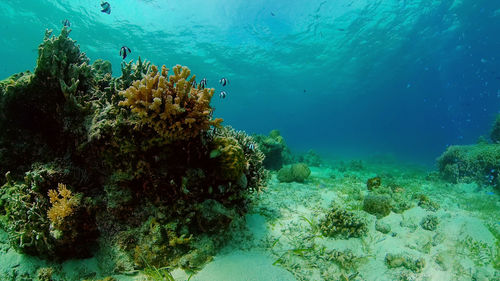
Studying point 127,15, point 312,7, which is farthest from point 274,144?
point 127,15

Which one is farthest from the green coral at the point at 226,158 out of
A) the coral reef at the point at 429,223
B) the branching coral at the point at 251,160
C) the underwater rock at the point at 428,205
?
the underwater rock at the point at 428,205

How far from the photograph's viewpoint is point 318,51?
36.0 m

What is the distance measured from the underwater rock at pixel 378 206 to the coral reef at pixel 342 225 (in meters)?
1.02

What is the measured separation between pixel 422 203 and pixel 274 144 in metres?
7.01

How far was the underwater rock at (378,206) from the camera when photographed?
568cm

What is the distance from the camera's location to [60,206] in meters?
3.21

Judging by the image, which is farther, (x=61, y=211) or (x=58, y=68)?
(x=58, y=68)

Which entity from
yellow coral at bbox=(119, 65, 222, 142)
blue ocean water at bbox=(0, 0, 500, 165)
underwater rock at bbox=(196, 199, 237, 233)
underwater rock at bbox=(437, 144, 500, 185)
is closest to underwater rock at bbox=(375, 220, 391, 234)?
underwater rock at bbox=(196, 199, 237, 233)

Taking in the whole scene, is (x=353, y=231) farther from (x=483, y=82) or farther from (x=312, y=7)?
(x=483, y=82)

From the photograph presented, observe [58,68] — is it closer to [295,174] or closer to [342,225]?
[342,225]

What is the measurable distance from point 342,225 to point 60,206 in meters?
5.16

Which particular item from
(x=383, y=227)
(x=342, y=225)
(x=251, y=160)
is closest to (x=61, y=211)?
(x=251, y=160)

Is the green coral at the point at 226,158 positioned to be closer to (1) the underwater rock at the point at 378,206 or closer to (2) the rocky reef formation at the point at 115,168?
(2) the rocky reef formation at the point at 115,168

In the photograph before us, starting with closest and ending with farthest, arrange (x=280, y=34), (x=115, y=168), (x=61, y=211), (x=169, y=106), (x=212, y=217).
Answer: (x=169, y=106)
(x=61, y=211)
(x=115, y=168)
(x=212, y=217)
(x=280, y=34)
